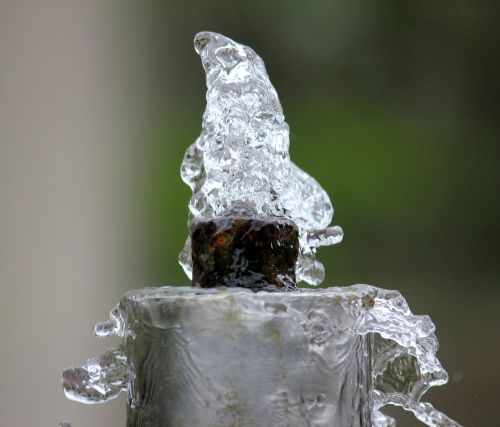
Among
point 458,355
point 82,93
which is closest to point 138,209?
point 82,93

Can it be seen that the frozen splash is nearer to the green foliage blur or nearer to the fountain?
the fountain

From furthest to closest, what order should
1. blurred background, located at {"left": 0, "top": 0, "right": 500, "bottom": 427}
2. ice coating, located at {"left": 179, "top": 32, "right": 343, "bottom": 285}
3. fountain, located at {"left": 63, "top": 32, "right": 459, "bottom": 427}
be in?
blurred background, located at {"left": 0, "top": 0, "right": 500, "bottom": 427} → ice coating, located at {"left": 179, "top": 32, "right": 343, "bottom": 285} → fountain, located at {"left": 63, "top": 32, "right": 459, "bottom": 427}

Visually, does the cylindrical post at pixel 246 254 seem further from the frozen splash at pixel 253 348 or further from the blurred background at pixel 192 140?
the blurred background at pixel 192 140

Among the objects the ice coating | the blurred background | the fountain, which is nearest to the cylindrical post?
the fountain

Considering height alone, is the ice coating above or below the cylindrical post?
above

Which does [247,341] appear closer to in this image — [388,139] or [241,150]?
[241,150]

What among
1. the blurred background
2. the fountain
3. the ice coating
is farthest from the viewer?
the blurred background

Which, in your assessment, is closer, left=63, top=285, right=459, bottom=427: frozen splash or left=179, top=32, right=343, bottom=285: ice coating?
left=63, top=285, right=459, bottom=427: frozen splash

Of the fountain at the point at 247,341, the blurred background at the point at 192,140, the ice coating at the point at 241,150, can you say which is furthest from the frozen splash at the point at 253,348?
the blurred background at the point at 192,140
